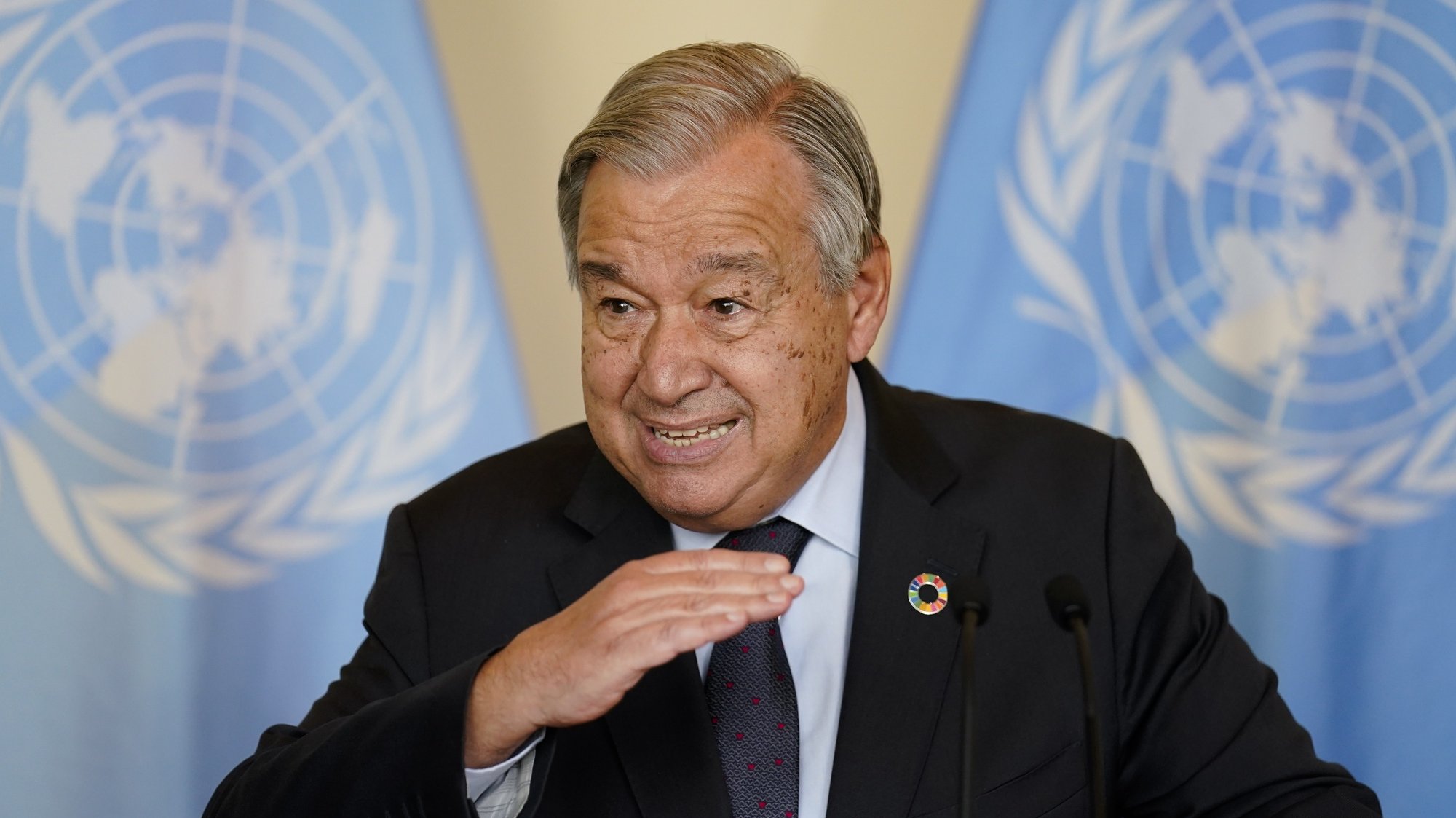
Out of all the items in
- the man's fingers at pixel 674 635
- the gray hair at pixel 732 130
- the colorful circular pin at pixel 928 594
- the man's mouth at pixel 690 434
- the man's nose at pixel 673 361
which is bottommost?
the colorful circular pin at pixel 928 594

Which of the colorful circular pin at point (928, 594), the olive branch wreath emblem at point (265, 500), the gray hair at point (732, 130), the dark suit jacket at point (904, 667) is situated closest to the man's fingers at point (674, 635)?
the dark suit jacket at point (904, 667)

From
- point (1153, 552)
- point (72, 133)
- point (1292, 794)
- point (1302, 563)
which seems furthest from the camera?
point (1302, 563)

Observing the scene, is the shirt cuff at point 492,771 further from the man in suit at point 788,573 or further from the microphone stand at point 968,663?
the microphone stand at point 968,663

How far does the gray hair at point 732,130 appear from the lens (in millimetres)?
2111

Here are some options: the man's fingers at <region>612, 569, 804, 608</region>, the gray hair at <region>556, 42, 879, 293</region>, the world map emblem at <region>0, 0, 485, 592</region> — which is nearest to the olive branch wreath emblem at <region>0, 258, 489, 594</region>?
the world map emblem at <region>0, 0, 485, 592</region>

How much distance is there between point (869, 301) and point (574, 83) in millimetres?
1231

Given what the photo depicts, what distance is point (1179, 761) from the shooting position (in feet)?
6.99

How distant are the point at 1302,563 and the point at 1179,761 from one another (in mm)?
1256

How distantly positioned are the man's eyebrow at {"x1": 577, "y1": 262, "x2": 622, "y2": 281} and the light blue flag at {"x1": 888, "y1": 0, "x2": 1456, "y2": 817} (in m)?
1.35

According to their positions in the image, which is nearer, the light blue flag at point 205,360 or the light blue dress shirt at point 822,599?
the light blue dress shirt at point 822,599

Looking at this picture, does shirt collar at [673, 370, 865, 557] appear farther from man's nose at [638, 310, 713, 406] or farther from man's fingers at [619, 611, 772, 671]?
man's fingers at [619, 611, 772, 671]

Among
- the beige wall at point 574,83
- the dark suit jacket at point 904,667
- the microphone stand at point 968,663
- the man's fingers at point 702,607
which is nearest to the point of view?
the microphone stand at point 968,663

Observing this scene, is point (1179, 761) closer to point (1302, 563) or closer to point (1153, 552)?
point (1153, 552)

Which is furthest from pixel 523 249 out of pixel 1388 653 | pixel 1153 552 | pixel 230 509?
pixel 1388 653
